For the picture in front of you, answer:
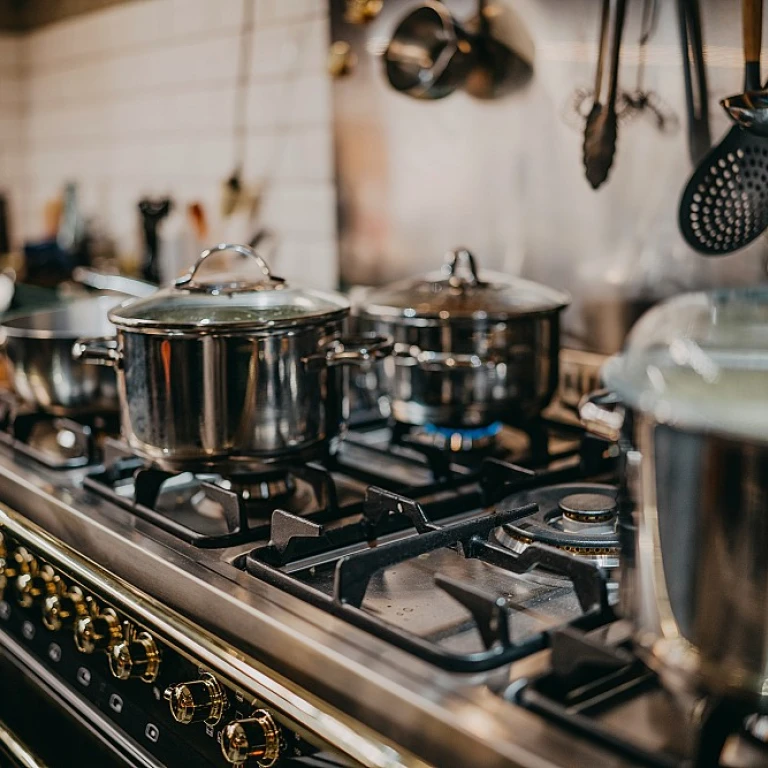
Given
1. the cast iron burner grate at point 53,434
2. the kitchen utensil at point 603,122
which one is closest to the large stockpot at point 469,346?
the kitchen utensil at point 603,122

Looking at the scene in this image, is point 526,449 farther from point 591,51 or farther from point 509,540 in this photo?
point 591,51

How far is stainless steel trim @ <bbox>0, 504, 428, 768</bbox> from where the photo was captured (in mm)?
795

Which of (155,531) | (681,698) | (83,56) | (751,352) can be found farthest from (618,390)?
(83,56)

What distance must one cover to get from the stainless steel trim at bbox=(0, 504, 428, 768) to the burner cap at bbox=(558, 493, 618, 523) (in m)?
0.36

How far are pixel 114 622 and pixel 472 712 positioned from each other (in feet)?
1.77

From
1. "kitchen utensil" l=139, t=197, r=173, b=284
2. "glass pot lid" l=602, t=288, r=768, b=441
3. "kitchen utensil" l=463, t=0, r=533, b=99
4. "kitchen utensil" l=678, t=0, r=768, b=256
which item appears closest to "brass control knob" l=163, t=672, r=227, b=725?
"glass pot lid" l=602, t=288, r=768, b=441

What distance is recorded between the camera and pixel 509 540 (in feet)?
3.42

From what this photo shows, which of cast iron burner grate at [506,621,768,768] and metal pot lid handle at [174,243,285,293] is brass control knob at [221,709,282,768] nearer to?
cast iron burner grate at [506,621,768,768]

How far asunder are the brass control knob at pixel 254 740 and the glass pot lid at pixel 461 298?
573 mm

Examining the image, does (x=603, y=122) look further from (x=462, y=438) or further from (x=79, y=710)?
(x=79, y=710)

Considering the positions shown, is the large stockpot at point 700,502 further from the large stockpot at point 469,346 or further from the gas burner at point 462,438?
the gas burner at point 462,438

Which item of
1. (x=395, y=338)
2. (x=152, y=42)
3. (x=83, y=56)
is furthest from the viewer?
(x=83, y=56)

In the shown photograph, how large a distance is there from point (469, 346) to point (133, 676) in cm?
55

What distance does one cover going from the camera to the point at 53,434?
65.6 inches
